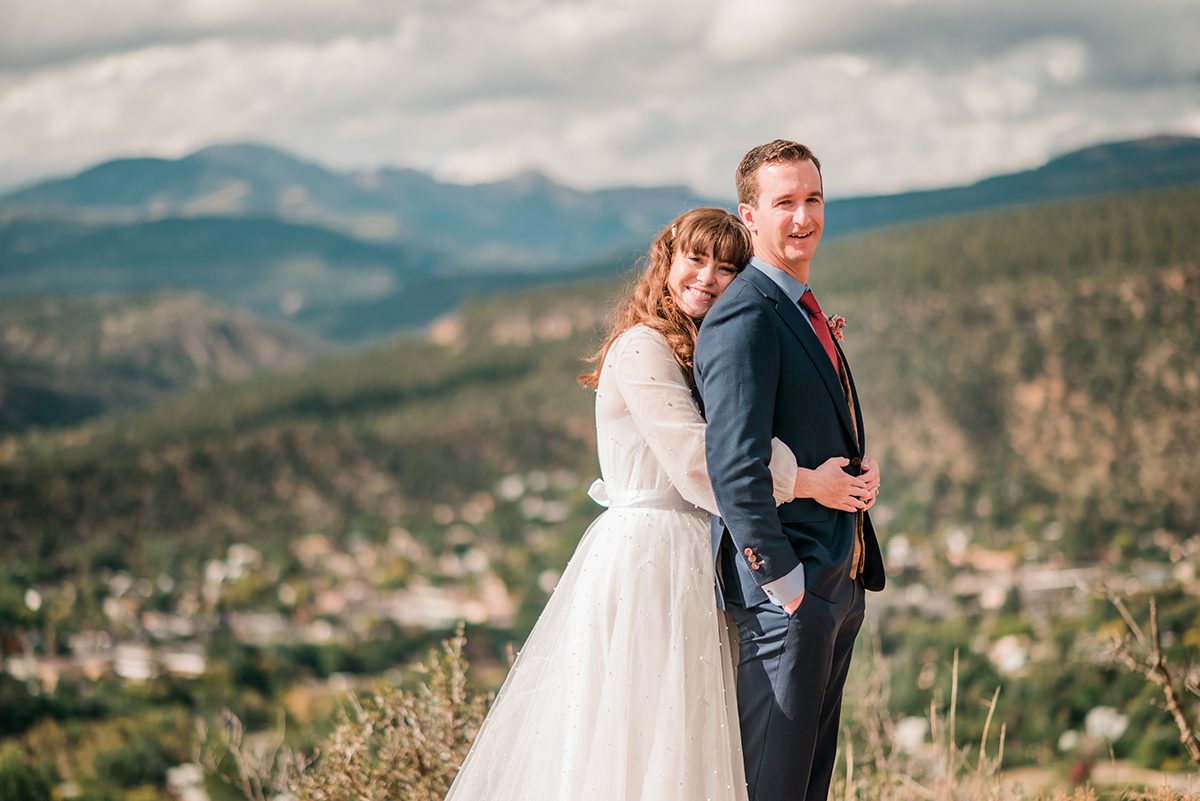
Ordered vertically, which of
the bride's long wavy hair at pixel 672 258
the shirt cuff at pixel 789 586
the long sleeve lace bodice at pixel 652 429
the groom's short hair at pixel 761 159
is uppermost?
the groom's short hair at pixel 761 159

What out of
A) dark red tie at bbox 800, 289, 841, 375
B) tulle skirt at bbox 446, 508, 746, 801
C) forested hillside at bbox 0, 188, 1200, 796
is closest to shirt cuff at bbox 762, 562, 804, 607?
tulle skirt at bbox 446, 508, 746, 801

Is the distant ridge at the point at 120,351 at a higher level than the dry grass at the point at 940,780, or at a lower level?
lower

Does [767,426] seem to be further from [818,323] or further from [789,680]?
[789,680]

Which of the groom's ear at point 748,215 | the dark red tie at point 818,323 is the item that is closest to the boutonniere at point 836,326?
the dark red tie at point 818,323

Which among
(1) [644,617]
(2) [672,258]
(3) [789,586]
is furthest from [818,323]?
(1) [644,617]

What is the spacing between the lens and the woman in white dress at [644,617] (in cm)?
284

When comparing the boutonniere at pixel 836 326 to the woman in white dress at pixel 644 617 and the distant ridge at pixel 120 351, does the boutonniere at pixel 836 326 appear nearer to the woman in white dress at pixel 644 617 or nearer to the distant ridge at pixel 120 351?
the woman in white dress at pixel 644 617

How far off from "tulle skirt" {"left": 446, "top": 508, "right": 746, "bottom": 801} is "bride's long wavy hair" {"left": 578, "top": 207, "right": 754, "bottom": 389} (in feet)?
1.49

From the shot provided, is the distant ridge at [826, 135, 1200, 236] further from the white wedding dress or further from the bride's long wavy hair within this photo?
the white wedding dress

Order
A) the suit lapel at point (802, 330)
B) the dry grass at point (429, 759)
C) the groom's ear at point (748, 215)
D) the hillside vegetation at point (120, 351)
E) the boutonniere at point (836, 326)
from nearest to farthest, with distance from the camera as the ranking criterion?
the suit lapel at point (802, 330), the groom's ear at point (748, 215), the boutonniere at point (836, 326), the dry grass at point (429, 759), the hillside vegetation at point (120, 351)

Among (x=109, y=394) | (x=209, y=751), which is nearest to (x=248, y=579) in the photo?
(x=209, y=751)

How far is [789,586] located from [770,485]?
0.23 meters

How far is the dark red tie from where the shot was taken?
9.53 feet

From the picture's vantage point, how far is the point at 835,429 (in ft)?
9.36
